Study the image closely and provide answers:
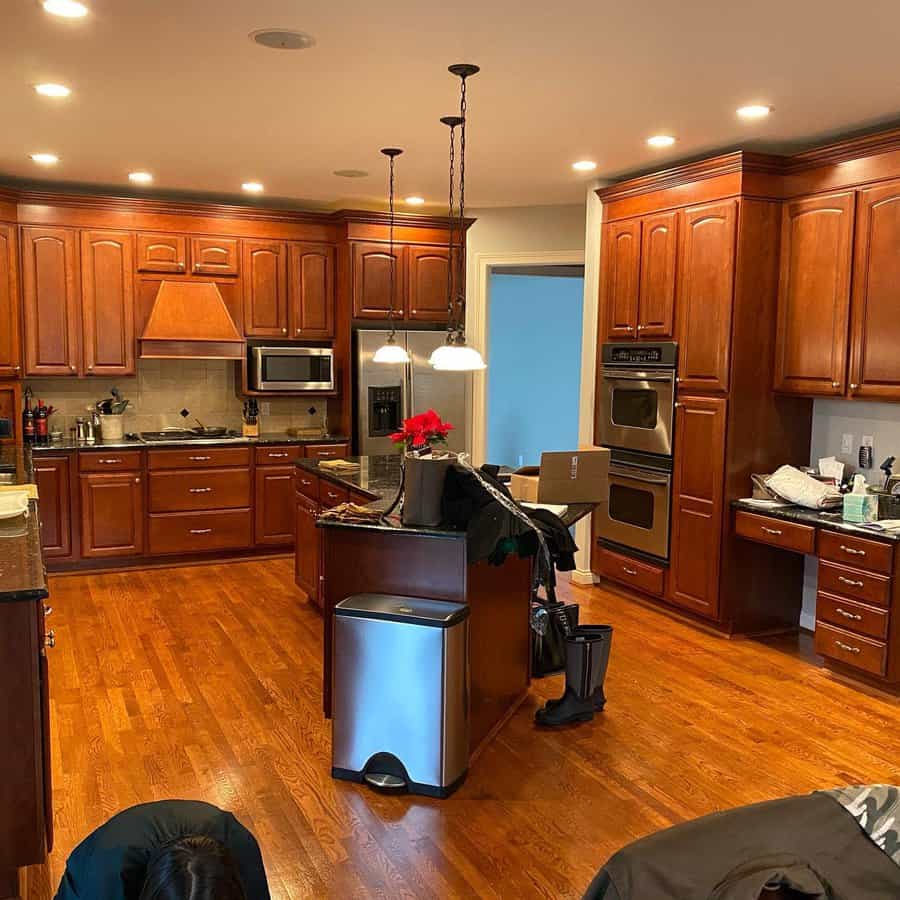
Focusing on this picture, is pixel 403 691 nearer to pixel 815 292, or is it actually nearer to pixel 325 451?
pixel 815 292

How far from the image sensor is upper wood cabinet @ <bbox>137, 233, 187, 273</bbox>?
6543mm

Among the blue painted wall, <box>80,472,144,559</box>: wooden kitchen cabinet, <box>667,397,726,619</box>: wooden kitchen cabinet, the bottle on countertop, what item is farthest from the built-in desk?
the blue painted wall

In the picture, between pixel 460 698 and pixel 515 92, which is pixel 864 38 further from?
pixel 460 698

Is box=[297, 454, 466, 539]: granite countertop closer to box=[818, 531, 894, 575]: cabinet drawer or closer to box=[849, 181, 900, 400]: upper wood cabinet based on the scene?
box=[818, 531, 894, 575]: cabinet drawer

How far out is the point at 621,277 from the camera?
5.70 meters

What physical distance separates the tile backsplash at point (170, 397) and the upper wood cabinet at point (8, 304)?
1.53ft

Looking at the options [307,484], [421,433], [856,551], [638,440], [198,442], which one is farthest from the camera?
[198,442]

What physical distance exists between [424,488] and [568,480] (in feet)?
3.57

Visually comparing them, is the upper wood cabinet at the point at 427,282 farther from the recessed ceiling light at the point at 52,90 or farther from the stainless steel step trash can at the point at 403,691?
the stainless steel step trash can at the point at 403,691

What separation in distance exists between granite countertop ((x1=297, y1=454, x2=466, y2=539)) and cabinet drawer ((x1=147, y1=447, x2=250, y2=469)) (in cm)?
124

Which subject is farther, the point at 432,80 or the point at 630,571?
the point at 630,571

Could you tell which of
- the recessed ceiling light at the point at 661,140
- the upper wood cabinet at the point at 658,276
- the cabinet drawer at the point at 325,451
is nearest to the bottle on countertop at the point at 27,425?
the cabinet drawer at the point at 325,451

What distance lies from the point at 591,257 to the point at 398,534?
324 centimetres

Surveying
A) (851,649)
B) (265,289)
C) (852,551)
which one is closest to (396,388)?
(265,289)
